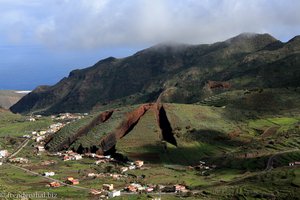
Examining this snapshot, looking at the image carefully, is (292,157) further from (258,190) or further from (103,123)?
(103,123)

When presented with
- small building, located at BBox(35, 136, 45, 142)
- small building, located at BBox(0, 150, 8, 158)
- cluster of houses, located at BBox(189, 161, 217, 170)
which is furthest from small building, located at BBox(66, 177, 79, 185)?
small building, located at BBox(35, 136, 45, 142)

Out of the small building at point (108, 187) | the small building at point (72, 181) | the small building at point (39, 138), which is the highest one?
the small building at point (39, 138)

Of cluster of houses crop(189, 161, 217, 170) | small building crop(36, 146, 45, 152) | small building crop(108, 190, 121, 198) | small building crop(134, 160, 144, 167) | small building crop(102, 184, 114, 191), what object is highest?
small building crop(36, 146, 45, 152)

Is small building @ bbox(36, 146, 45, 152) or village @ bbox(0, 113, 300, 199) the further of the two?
small building @ bbox(36, 146, 45, 152)

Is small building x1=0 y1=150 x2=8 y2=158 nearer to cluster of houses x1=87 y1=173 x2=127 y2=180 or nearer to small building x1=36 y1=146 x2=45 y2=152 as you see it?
small building x1=36 y1=146 x2=45 y2=152

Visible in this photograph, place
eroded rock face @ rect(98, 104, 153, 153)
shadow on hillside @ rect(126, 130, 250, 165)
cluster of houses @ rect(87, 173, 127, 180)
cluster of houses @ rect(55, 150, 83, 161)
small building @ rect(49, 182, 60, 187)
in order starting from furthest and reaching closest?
1. eroded rock face @ rect(98, 104, 153, 153)
2. cluster of houses @ rect(55, 150, 83, 161)
3. shadow on hillside @ rect(126, 130, 250, 165)
4. cluster of houses @ rect(87, 173, 127, 180)
5. small building @ rect(49, 182, 60, 187)

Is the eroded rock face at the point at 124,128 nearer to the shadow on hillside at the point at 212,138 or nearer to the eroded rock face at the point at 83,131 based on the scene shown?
the eroded rock face at the point at 83,131

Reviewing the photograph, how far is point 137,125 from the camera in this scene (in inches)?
6048

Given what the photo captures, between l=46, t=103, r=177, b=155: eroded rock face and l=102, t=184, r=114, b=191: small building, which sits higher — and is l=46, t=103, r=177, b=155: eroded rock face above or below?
above

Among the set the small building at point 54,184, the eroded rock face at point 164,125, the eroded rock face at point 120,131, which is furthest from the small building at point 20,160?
the eroded rock face at point 164,125

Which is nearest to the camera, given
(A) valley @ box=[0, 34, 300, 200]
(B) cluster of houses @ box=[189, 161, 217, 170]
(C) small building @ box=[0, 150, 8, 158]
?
(A) valley @ box=[0, 34, 300, 200]

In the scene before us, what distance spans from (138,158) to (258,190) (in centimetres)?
5325

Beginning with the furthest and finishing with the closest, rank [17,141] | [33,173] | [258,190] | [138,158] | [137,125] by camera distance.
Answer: [17,141] < [137,125] < [138,158] < [33,173] < [258,190]

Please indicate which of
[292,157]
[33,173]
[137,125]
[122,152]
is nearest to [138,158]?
[122,152]
